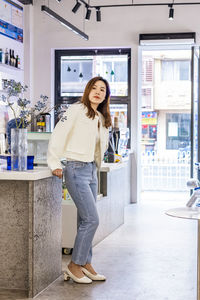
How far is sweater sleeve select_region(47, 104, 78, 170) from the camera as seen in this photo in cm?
391

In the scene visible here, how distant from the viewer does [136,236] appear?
19.9 feet

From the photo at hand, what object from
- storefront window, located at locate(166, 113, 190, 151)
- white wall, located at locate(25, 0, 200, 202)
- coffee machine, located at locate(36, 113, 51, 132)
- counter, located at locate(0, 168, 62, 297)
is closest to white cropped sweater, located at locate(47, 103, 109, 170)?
counter, located at locate(0, 168, 62, 297)

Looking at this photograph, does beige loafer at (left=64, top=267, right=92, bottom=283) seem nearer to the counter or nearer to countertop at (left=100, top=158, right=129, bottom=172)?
the counter

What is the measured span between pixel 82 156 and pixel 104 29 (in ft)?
18.6

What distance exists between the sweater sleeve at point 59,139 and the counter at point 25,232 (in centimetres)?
10

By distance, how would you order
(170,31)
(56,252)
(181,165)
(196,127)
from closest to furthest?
(56,252) → (196,127) → (170,31) → (181,165)

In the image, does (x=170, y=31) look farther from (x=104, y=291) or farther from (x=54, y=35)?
(x=104, y=291)

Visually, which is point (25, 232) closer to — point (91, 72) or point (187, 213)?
point (187, 213)

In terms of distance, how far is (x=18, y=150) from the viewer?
3.75m

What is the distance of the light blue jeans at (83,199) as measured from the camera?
3926 millimetres

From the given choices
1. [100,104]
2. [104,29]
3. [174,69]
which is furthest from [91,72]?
[100,104]

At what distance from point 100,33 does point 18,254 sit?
20.0 ft

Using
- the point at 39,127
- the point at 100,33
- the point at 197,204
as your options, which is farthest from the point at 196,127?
the point at 197,204

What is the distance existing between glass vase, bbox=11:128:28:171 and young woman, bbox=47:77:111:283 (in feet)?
0.75
